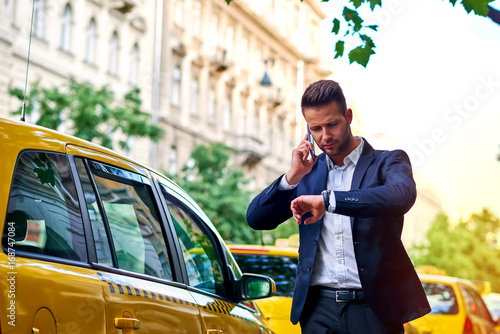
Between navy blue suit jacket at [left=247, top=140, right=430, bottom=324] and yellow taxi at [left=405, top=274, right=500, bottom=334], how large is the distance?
23.1 ft

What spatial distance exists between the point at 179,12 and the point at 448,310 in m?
30.0

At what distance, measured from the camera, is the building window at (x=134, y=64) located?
3525 cm

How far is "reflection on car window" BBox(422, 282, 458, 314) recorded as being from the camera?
37.4 ft

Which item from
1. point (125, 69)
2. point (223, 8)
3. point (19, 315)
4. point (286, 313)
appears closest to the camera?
point (19, 315)

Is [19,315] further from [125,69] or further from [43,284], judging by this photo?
[125,69]

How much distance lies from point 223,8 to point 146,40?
31.3ft

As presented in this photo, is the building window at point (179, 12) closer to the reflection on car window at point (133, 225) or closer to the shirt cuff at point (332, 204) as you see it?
the reflection on car window at point (133, 225)

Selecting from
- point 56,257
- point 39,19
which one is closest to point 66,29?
point 39,19

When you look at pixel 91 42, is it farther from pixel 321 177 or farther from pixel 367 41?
pixel 321 177

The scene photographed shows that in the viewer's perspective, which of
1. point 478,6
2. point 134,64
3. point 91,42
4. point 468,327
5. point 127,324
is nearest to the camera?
point 127,324

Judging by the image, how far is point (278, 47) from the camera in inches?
2127

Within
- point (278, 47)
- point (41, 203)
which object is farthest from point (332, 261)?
point (278, 47)

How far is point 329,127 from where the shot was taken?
394 centimetres

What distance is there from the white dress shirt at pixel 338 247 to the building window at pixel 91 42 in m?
28.5
